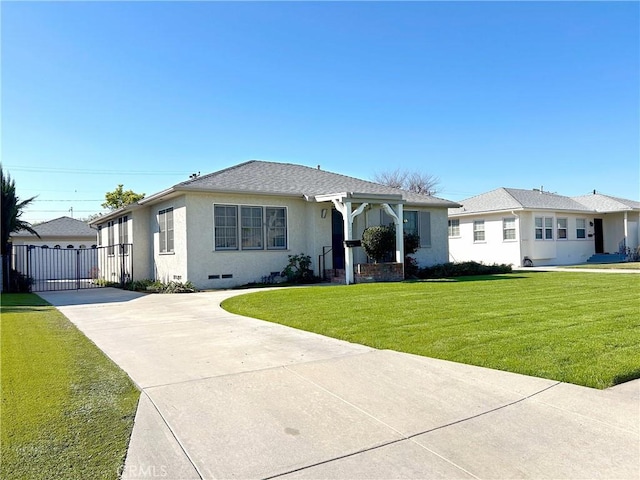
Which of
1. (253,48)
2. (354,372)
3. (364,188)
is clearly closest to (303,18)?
(253,48)

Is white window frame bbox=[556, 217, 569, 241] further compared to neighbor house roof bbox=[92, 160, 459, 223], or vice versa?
white window frame bbox=[556, 217, 569, 241]

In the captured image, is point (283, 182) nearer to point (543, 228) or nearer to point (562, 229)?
point (543, 228)

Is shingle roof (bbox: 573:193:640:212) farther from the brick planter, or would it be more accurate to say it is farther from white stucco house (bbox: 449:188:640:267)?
the brick planter

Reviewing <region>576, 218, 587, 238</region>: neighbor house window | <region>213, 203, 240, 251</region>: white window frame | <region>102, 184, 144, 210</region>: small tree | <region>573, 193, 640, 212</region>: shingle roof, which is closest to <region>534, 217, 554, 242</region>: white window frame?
<region>576, 218, 587, 238</region>: neighbor house window

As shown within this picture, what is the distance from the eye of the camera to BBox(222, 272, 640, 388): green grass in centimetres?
491

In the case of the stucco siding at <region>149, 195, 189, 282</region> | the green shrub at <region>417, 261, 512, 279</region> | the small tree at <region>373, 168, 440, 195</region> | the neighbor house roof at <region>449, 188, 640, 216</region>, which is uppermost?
the small tree at <region>373, 168, 440, 195</region>

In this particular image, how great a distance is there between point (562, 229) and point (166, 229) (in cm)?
2268

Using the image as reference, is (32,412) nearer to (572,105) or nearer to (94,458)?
(94,458)

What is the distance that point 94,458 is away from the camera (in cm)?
287

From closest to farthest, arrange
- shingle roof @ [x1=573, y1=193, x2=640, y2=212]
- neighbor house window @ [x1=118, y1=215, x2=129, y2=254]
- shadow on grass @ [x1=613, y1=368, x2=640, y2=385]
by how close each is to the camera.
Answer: shadow on grass @ [x1=613, y1=368, x2=640, y2=385] → neighbor house window @ [x1=118, y1=215, x2=129, y2=254] → shingle roof @ [x1=573, y1=193, x2=640, y2=212]

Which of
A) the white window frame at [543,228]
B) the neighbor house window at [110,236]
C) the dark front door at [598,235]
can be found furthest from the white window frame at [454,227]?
the neighbor house window at [110,236]

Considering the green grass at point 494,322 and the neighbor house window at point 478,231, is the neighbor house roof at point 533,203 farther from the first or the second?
the green grass at point 494,322

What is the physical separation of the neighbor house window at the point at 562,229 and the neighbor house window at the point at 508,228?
3.54 metres

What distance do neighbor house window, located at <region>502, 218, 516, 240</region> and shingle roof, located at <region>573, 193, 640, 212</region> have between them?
22.6ft
